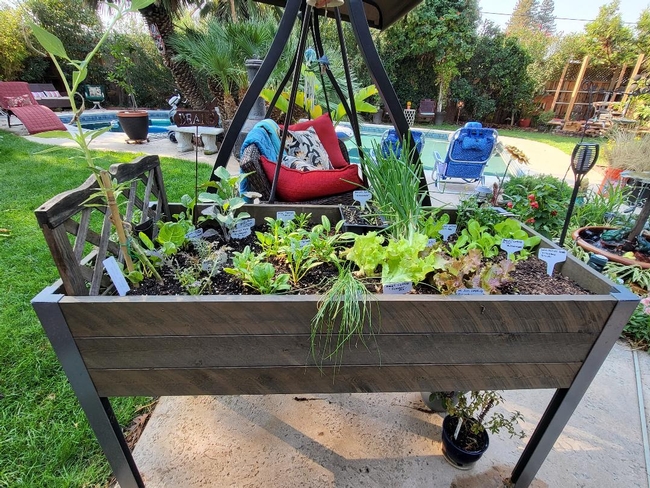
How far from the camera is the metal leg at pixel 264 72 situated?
1175 mm

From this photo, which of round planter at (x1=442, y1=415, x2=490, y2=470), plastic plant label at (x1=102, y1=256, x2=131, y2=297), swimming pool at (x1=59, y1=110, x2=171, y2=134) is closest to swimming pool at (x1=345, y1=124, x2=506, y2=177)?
round planter at (x1=442, y1=415, x2=490, y2=470)

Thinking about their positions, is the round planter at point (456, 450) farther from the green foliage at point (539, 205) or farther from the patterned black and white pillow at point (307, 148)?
the patterned black and white pillow at point (307, 148)

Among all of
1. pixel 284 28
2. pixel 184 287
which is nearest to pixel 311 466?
pixel 184 287

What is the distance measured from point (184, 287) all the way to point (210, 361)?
0.22 meters

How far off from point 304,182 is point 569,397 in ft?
4.74

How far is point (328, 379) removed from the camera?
80 centimetres

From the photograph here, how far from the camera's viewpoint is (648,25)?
946 centimetres

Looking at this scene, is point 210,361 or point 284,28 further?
point 284,28

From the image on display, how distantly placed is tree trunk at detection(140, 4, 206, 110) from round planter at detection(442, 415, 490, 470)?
22.5 feet

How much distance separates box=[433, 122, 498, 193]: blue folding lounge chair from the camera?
174 inches

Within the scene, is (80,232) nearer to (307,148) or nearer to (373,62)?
(373,62)

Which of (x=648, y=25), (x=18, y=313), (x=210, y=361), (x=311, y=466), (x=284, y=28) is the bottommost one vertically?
(x=311, y=466)

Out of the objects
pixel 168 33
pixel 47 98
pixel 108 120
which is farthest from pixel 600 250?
pixel 47 98

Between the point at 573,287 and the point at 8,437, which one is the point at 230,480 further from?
the point at 573,287
